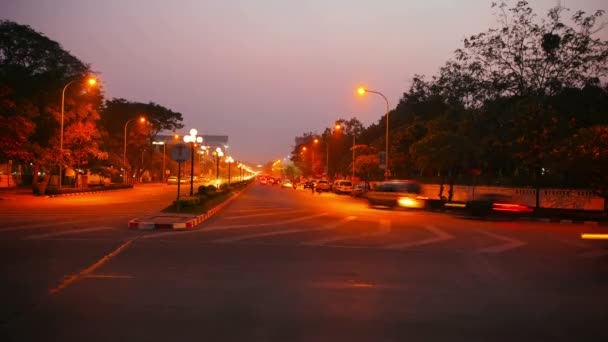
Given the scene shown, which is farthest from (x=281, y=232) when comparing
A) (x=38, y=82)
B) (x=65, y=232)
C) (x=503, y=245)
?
(x=38, y=82)

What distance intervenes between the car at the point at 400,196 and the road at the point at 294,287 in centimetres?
1324

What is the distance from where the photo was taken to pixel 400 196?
102 ft

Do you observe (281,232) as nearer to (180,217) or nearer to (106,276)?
(180,217)

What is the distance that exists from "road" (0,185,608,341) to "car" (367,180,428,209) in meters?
13.2

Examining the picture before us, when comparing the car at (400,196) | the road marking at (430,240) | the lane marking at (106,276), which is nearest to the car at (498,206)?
the car at (400,196)

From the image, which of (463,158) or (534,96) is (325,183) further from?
(534,96)

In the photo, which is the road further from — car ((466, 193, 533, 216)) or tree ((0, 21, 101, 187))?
tree ((0, 21, 101, 187))

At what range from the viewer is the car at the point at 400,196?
30906 millimetres

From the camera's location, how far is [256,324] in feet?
23.0

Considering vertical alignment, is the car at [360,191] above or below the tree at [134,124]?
below

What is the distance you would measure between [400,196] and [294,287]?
22.3m

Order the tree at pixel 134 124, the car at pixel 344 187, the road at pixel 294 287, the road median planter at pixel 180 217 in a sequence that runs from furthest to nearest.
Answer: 1. the tree at pixel 134 124
2. the car at pixel 344 187
3. the road median planter at pixel 180 217
4. the road at pixel 294 287

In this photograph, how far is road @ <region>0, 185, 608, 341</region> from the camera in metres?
6.86

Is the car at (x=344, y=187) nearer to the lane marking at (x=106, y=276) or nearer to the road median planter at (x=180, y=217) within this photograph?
the road median planter at (x=180, y=217)
